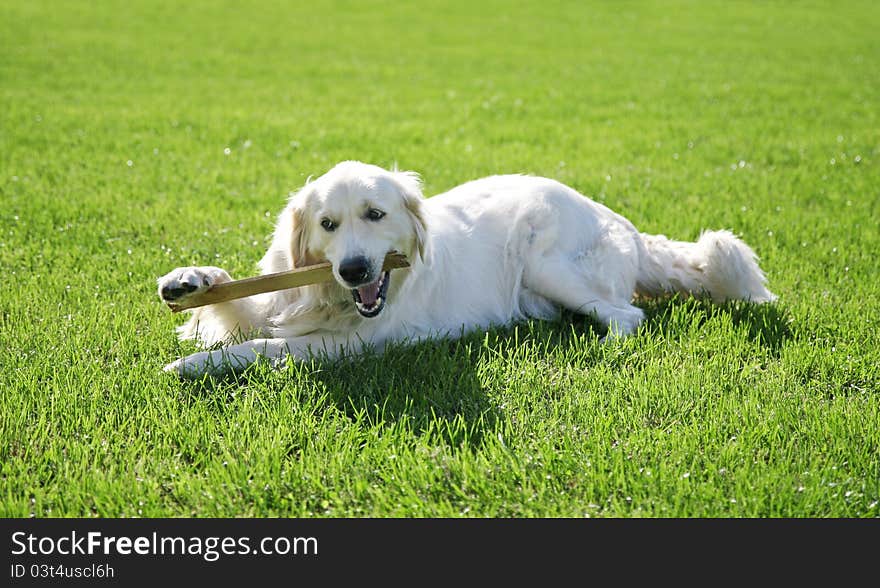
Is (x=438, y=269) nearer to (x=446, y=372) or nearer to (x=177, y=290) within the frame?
(x=446, y=372)

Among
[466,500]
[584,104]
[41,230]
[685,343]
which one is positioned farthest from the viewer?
[584,104]

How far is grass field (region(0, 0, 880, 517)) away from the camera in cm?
358

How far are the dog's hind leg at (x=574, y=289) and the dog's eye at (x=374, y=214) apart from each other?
1.33 m

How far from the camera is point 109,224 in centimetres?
717

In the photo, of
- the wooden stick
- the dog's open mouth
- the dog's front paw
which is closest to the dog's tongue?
the dog's open mouth

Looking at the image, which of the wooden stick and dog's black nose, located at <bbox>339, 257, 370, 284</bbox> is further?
the wooden stick

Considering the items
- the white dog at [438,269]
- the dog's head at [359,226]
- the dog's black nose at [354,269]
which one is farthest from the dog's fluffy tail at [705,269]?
the dog's black nose at [354,269]

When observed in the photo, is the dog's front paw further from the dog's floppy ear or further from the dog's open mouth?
the dog's floppy ear

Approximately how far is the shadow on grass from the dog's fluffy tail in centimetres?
14

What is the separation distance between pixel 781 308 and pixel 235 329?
3410 millimetres

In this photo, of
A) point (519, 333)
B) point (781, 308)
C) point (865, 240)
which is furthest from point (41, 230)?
point (865, 240)

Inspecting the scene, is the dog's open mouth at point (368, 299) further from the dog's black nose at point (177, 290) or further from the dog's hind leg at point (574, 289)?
the dog's hind leg at point (574, 289)

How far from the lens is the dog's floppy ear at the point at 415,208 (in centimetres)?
487
